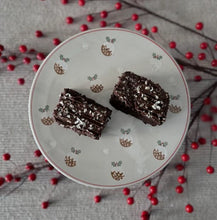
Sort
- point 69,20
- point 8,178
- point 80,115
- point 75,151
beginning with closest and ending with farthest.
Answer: point 80,115
point 75,151
point 8,178
point 69,20

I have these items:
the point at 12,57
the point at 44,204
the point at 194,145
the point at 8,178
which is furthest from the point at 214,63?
the point at 8,178

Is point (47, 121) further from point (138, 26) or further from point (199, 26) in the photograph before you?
point (199, 26)

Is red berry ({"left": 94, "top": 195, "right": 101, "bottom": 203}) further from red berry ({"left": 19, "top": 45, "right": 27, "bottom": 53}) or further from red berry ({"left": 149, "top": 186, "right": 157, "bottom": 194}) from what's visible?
red berry ({"left": 19, "top": 45, "right": 27, "bottom": 53})

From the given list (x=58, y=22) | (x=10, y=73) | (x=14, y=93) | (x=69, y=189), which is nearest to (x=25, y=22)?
(x=58, y=22)

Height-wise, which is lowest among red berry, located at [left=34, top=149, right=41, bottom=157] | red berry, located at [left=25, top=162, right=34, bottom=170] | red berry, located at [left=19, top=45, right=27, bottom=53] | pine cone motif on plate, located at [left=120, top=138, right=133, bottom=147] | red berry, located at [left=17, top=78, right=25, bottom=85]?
red berry, located at [left=25, top=162, right=34, bottom=170]

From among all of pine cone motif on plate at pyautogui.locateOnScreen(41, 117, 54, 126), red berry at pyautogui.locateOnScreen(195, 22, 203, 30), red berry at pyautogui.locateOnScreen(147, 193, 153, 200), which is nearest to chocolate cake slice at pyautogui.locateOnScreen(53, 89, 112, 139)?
pine cone motif on plate at pyautogui.locateOnScreen(41, 117, 54, 126)

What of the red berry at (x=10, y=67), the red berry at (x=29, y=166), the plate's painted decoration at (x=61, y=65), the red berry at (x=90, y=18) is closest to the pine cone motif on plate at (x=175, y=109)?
the plate's painted decoration at (x=61, y=65)

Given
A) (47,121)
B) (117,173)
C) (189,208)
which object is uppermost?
(47,121)
